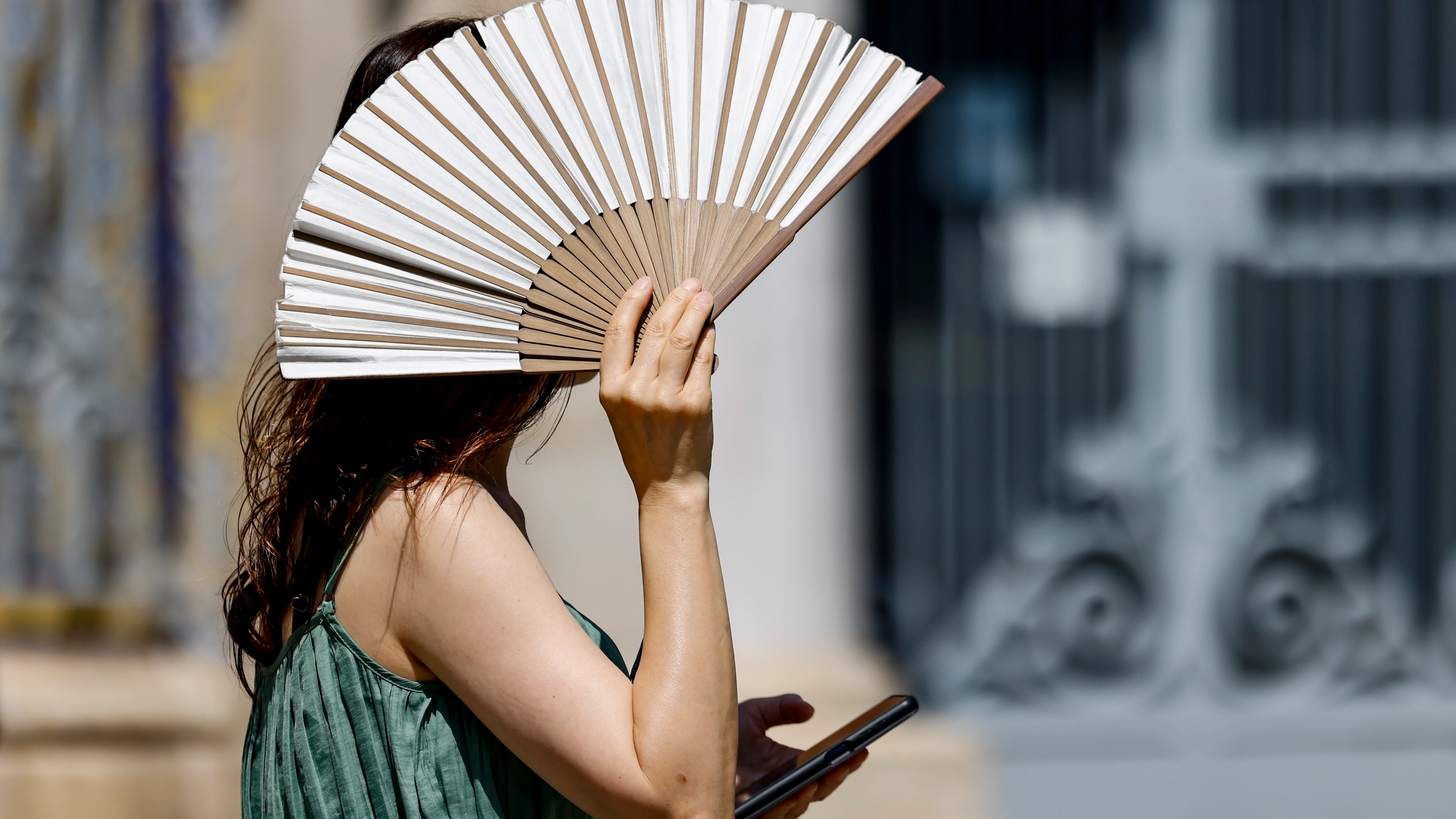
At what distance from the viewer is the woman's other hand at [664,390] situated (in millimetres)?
1335

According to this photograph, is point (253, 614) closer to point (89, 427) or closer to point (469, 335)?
point (469, 335)

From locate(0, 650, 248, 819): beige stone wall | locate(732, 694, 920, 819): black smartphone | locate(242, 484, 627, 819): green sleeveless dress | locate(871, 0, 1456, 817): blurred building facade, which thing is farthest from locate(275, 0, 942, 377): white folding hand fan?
locate(871, 0, 1456, 817): blurred building facade

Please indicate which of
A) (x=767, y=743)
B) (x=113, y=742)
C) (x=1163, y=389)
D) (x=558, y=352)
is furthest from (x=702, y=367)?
(x=1163, y=389)

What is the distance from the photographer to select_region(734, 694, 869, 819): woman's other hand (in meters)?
1.68

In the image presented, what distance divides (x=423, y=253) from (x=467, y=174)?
0.31 ft

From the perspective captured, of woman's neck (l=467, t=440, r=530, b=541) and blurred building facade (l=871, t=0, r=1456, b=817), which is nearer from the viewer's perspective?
woman's neck (l=467, t=440, r=530, b=541)

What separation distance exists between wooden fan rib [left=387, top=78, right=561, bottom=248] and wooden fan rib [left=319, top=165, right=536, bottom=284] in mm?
36

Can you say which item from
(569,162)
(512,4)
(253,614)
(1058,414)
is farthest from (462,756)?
(1058,414)

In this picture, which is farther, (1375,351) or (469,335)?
(1375,351)

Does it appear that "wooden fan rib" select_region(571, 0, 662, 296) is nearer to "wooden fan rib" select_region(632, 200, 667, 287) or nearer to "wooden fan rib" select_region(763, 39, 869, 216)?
"wooden fan rib" select_region(632, 200, 667, 287)

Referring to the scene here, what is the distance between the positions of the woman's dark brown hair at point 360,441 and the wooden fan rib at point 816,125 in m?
0.33

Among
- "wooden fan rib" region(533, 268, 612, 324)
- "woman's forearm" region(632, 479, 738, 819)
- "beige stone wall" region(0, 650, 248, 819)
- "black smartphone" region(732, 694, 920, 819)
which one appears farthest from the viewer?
"beige stone wall" region(0, 650, 248, 819)

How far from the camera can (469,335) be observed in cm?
137

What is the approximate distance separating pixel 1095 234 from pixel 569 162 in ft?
11.8
